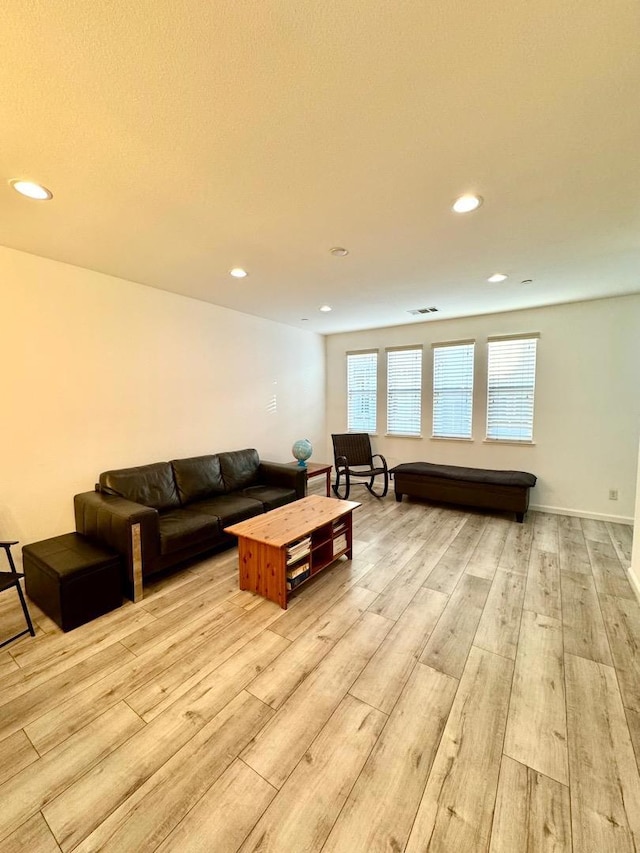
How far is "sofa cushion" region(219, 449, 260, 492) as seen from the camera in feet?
12.8

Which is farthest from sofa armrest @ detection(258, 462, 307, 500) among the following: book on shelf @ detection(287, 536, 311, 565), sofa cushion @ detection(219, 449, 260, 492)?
book on shelf @ detection(287, 536, 311, 565)

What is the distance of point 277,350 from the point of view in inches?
198

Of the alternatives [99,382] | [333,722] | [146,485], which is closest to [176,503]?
[146,485]

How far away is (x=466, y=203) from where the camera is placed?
1963 mm

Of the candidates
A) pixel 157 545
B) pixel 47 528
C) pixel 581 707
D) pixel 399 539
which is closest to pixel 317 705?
pixel 581 707

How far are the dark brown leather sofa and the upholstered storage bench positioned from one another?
5.24 feet

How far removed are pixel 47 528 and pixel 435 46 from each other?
3.79 meters

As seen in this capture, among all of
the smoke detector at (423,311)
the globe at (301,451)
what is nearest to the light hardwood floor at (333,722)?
the globe at (301,451)

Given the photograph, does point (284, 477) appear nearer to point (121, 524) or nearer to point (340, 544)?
point (340, 544)

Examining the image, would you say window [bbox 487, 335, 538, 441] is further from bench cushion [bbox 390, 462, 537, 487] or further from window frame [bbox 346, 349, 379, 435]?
window frame [bbox 346, 349, 379, 435]

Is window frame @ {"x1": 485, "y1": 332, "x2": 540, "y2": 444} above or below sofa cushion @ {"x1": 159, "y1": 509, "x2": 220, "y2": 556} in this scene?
above

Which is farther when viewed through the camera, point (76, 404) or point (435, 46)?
point (76, 404)

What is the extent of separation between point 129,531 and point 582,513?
4935 millimetres

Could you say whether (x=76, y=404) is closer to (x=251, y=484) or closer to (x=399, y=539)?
(x=251, y=484)
